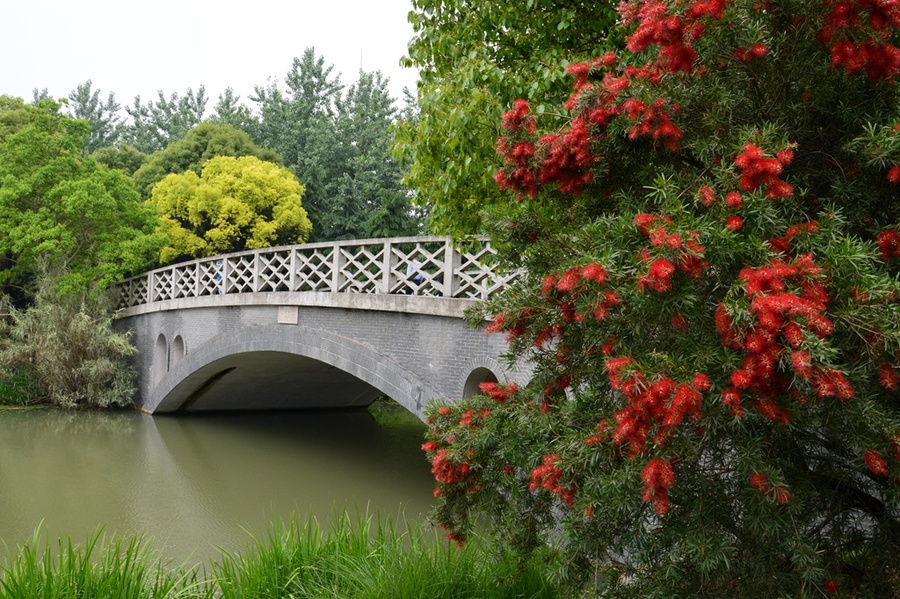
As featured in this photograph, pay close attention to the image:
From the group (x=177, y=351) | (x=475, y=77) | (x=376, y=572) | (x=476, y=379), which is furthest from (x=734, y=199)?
(x=177, y=351)

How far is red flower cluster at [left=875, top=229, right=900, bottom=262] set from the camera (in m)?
2.82

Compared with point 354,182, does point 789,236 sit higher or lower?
lower

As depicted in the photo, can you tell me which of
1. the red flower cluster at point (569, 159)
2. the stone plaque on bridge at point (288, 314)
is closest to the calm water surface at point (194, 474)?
the stone plaque on bridge at point (288, 314)

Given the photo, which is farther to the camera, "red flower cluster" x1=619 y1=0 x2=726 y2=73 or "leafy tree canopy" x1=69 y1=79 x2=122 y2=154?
"leafy tree canopy" x1=69 y1=79 x2=122 y2=154

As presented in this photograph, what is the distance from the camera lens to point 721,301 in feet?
8.89

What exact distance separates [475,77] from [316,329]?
26.8 ft

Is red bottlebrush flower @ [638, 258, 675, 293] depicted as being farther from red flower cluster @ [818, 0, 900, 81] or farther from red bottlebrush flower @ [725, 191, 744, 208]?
red flower cluster @ [818, 0, 900, 81]

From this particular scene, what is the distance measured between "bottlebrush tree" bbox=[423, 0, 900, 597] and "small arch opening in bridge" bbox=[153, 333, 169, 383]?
16421mm

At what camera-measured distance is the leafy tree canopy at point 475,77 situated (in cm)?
551

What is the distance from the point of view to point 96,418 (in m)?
17.8

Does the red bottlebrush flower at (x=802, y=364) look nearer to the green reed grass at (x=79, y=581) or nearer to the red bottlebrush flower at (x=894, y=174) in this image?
the red bottlebrush flower at (x=894, y=174)

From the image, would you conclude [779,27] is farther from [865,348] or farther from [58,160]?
[58,160]

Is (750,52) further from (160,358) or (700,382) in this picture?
(160,358)

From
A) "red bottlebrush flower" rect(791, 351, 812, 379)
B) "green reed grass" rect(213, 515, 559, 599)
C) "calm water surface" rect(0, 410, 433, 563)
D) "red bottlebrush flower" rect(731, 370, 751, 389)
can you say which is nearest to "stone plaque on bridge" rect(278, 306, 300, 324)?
"calm water surface" rect(0, 410, 433, 563)
